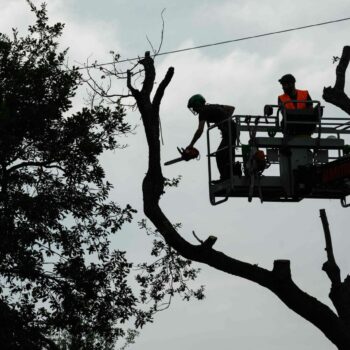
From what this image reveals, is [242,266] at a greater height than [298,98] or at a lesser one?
lesser

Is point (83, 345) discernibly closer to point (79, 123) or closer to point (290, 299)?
point (79, 123)

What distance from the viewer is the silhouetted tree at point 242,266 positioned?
12180mm

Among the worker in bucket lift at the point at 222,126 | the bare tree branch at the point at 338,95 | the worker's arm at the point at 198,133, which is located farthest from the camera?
the worker in bucket lift at the point at 222,126

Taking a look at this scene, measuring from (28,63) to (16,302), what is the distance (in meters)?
4.86

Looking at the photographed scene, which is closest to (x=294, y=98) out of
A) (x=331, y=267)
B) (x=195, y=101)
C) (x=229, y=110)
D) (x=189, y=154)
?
(x=229, y=110)

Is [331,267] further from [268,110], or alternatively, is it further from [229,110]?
[229,110]

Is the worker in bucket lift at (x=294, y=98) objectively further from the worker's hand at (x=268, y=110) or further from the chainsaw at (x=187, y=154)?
the chainsaw at (x=187, y=154)

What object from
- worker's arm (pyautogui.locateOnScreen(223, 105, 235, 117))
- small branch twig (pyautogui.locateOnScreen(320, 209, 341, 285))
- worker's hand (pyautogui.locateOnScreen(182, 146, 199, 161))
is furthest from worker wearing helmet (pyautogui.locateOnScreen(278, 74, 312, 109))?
small branch twig (pyautogui.locateOnScreen(320, 209, 341, 285))

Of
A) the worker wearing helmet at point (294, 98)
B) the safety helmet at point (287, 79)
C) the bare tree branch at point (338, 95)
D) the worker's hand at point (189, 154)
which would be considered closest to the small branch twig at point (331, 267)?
the bare tree branch at point (338, 95)

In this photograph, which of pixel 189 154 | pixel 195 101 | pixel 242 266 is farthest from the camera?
pixel 195 101

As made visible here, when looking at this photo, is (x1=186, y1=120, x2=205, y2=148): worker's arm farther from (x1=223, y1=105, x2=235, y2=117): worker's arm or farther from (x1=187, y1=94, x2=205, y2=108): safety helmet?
(x1=223, y1=105, x2=235, y2=117): worker's arm

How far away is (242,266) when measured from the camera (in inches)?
480

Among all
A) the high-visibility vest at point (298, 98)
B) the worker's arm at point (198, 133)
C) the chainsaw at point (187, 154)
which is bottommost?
the chainsaw at point (187, 154)

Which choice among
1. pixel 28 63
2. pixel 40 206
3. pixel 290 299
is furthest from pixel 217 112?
pixel 28 63
